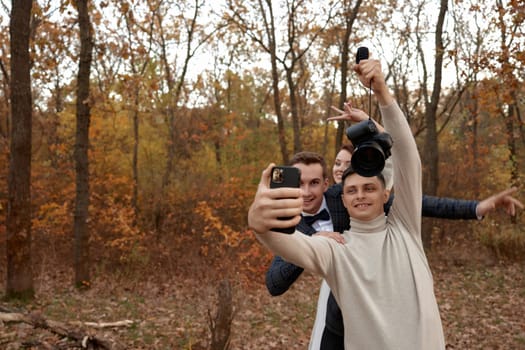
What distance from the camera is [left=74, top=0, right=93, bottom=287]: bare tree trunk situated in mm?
8133

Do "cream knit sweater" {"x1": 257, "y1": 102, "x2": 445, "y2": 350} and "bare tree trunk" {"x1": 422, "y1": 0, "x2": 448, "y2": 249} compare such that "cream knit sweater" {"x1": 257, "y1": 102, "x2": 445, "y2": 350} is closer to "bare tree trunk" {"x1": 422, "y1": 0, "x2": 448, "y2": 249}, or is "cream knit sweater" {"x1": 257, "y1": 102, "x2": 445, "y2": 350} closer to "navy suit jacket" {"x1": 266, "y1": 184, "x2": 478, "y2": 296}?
"navy suit jacket" {"x1": 266, "y1": 184, "x2": 478, "y2": 296}

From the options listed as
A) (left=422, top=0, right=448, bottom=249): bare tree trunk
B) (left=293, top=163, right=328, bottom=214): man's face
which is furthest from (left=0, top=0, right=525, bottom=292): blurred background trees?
(left=293, top=163, right=328, bottom=214): man's face

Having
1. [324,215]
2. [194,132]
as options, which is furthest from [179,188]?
[324,215]

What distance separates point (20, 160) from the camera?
699cm

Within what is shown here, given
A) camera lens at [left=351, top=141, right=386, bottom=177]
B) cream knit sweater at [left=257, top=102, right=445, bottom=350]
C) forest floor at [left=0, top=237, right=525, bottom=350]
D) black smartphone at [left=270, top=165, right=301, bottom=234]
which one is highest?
camera lens at [left=351, top=141, right=386, bottom=177]

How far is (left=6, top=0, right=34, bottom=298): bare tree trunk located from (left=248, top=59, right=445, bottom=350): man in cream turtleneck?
A: 6762 mm

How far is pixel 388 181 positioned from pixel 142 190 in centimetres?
1286

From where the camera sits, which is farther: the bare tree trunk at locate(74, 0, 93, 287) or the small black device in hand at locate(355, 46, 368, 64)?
the bare tree trunk at locate(74, 0, 93, 287)

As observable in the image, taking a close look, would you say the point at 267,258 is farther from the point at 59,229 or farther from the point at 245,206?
the point at 59,229

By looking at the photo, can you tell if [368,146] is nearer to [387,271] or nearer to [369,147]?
[369,147]

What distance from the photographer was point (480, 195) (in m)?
17.0

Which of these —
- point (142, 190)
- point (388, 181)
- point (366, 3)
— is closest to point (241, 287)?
point (142, 190)

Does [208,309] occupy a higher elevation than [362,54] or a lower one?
lower

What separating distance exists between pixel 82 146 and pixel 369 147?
307 inches
